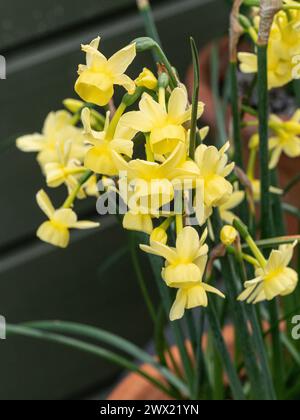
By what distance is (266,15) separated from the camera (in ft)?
1.59

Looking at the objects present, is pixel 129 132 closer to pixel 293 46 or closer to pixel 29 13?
pixel 293 46

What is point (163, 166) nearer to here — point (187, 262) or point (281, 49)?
point (187, 262)

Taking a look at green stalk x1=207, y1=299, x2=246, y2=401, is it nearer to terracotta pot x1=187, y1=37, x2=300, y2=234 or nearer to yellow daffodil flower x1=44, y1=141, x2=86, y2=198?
yellow daffodil flower x1=44, y1=141, x2=86, y2=198

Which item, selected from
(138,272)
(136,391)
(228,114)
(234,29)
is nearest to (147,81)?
(234,29)

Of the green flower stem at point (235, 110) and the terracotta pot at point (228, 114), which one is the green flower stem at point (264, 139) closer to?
the green flower stem at point (235, 110)

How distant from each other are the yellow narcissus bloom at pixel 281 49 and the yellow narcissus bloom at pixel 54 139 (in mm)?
156

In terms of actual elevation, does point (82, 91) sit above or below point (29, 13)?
below

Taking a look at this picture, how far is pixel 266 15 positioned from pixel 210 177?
4.5 inches

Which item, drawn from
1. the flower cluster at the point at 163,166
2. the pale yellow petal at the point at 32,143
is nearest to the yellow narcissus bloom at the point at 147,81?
the flower cluster at the point at 163,166
